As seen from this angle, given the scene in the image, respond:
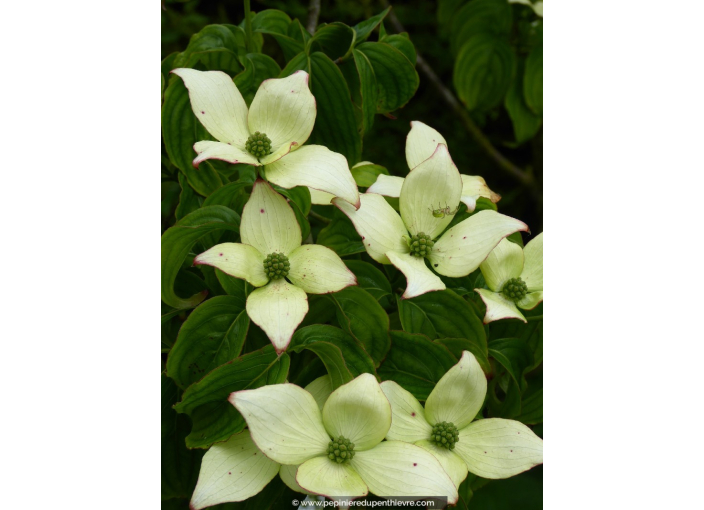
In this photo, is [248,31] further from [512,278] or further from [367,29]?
[512,278]

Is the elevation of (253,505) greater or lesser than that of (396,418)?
lesser

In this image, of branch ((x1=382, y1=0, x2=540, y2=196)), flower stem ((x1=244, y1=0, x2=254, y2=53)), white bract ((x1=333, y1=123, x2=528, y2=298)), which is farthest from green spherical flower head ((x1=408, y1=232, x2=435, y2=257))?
branch ((x1=382, y1=0, x2=540, y2=196))

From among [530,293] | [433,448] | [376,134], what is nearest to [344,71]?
[530,293]

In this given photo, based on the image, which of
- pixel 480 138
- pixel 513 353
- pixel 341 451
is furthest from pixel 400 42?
pixel 480 138

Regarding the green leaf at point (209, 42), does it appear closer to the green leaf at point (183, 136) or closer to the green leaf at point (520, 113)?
the green leaf at point (183, 136)

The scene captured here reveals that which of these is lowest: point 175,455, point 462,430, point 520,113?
point 175,455

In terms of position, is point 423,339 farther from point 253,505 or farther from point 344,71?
point 344,71
